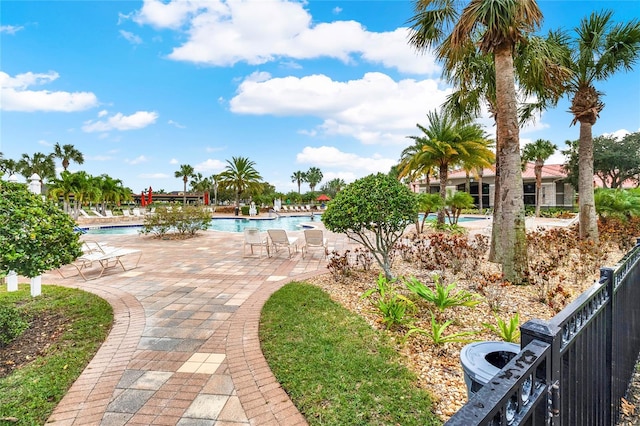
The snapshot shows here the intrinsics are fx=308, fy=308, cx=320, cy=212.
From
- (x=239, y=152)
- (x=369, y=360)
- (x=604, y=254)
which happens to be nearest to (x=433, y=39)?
(x=604, y=254)

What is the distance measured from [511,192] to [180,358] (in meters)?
6.20

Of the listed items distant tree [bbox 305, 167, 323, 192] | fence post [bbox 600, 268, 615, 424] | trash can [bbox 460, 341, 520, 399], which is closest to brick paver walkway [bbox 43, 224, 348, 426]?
trash can [bbox 460, 341, 520, 399]

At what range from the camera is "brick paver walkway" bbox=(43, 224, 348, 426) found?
2.62m

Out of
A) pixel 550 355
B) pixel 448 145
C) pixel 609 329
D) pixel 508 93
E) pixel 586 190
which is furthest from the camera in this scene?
pixel 448 145

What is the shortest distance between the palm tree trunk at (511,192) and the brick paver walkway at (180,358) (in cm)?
432

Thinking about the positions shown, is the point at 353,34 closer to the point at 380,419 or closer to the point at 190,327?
the point at 190,327

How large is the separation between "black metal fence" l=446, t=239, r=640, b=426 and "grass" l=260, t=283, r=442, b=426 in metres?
1.17

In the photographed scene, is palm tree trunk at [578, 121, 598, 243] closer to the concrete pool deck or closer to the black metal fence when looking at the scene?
the black metal fence

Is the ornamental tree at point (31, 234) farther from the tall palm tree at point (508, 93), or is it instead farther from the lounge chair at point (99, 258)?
the tall palm tree at point (508, 93)

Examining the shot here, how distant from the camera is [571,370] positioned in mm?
1571

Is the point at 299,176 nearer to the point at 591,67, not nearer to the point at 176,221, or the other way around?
the point at 176,221

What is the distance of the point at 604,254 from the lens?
317 inches

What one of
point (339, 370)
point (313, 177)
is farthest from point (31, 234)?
point (313, 177)

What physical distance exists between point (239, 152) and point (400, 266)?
3415cm
